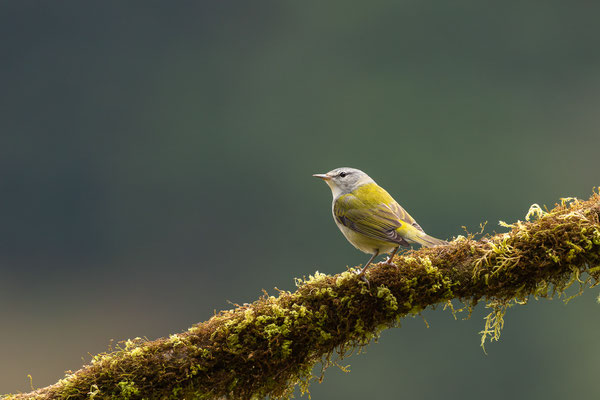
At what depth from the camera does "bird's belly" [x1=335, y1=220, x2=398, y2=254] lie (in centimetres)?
383

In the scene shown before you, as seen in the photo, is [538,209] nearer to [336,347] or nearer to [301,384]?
[336,347]

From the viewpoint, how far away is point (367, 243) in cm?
397

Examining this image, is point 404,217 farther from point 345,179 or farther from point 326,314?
point 326,314

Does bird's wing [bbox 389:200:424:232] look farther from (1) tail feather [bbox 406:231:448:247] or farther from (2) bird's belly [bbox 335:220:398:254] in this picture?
(2) bird's belly [bbox 335:220:398:254]

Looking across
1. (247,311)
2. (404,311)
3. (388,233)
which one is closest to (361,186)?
(388,233)

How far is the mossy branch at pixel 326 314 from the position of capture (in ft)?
9.32

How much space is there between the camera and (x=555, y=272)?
2.92m

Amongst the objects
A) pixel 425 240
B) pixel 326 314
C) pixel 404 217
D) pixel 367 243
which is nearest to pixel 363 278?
pixel 326 314

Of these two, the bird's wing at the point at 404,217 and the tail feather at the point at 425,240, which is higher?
the bird's wing at the point at 404,217

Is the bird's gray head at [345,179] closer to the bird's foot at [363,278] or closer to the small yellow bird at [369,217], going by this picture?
the small yellow bird at [369,217]

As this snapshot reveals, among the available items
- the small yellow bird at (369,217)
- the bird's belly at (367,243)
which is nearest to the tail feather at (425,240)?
the small yellow bird at (369,217)

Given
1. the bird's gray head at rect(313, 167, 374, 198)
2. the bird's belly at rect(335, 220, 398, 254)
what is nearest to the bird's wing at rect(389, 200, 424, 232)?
the bird's belly at rect(335, 220, 398, 254)

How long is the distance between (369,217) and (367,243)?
18 cm

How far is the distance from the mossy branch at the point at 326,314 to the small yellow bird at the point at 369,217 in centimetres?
49
